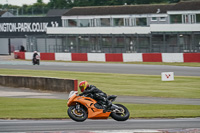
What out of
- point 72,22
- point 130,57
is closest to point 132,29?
point 130,57

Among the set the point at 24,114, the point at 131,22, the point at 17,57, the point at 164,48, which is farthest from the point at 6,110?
the point at 131,22

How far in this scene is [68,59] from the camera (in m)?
54.4

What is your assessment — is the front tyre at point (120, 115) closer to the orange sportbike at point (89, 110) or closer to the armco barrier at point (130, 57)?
the orange sportbike at point (89, 110)

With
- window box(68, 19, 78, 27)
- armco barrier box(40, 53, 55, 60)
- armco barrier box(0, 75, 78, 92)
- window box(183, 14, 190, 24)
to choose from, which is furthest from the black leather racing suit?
window box(68, 19, 78, 27)

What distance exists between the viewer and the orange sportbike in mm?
15320

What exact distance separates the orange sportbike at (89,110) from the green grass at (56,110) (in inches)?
69.4

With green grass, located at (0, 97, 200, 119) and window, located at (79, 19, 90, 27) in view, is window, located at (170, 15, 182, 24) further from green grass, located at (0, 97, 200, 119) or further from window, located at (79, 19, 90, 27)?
green grass, located at (0, 97, 200, 119)

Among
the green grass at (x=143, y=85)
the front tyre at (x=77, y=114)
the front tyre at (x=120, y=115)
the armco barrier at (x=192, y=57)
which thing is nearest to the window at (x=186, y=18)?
the armco barrier at (x=192, y=57)

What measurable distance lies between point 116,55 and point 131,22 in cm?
1819

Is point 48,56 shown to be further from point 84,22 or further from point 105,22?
point 84,22

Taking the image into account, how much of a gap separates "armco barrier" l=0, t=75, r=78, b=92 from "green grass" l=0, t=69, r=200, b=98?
2.19 meters

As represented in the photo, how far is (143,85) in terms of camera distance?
93.2ft

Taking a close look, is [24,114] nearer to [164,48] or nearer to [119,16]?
[164,48]

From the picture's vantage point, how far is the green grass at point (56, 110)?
17344 mm
